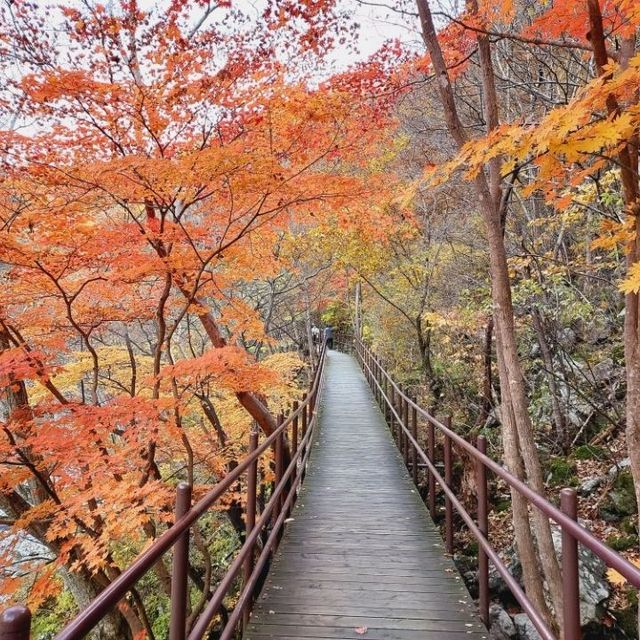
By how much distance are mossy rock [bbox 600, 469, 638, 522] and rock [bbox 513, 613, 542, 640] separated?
2.08m

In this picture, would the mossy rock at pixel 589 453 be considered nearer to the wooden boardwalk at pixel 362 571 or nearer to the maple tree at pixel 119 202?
the wooden boardwalk at pixel 362 571

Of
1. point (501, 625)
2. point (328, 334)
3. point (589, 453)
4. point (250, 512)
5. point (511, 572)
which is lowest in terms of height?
point (501, 625)

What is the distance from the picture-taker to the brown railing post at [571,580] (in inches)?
78.7

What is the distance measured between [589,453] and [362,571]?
20.4 ft

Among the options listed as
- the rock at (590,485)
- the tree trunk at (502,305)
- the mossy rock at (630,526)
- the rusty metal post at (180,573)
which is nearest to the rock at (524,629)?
the tree trunk at (502,305)

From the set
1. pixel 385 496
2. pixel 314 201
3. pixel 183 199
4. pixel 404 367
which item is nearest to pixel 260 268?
pixel 314 201

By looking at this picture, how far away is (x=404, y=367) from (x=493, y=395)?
4677mm

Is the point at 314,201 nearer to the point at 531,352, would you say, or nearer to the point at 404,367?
the point at 531,352

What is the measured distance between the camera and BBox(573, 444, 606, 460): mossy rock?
27.3ft

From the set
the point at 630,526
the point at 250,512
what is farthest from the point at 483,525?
the point at 630,526

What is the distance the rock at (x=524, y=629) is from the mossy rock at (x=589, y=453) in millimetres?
3434

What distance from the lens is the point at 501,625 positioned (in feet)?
19.5

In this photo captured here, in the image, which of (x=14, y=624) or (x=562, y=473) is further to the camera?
A: (x=562, y=473)

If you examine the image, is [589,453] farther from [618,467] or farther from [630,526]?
[630,526]
